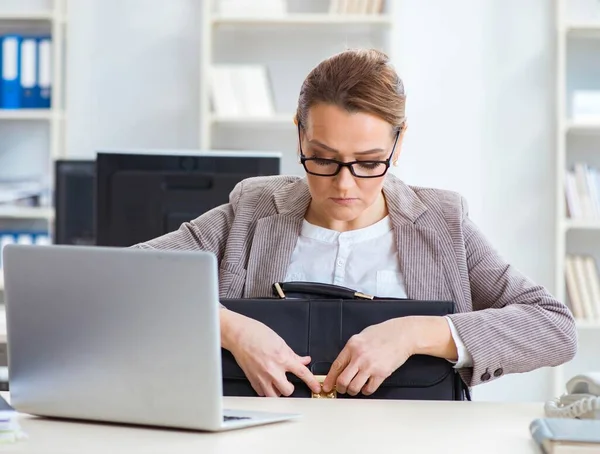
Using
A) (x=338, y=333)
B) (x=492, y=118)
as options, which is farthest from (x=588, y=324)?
(x=338, y=333)

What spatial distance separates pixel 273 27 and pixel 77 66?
852 millimetres

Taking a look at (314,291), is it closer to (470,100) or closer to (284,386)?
(284,386)

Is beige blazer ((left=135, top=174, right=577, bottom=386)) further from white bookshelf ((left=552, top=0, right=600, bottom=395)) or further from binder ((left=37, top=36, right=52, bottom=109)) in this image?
binder ((left=37, top=36, right=52, bottom=109))

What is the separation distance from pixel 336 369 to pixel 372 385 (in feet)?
0.21

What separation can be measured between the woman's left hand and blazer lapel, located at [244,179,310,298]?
35 cm

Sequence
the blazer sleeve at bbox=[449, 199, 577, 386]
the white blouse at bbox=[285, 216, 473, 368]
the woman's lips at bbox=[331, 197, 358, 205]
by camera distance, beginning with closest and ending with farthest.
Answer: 1. the blazer sleeve at bbox=[449, 199, 577, 386]
2. the woman's lips at bbox=[331, 197, 358, 205]
3. the white blouse at bbox=[285, 216, 473, 368]

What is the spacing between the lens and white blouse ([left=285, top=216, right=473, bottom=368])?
190 cm

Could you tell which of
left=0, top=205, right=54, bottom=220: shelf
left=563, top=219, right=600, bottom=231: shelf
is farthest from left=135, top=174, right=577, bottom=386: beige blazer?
left=0, top=205, right=54, bottom=220: shelf

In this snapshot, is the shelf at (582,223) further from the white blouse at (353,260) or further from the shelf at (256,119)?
the white blouse at (353,260)

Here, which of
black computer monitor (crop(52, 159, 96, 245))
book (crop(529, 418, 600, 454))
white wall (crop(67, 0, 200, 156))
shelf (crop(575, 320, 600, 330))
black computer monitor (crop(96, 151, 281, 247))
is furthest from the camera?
white wall (crop(67, 0, 200, 156))

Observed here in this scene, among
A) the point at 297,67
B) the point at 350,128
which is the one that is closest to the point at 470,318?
the point at 350,128

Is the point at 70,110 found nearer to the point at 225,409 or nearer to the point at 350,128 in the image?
the point at 350,128

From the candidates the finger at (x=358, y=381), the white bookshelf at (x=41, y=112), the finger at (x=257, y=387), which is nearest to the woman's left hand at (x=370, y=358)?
the finger at (x=358, y=381)

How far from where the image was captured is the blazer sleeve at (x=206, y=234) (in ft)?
6.36
